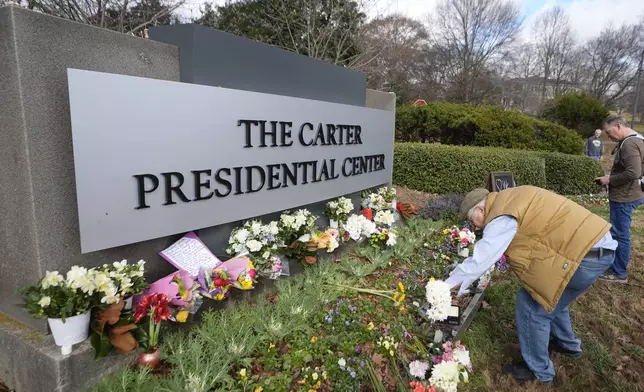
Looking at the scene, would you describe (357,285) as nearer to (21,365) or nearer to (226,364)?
(226,364)

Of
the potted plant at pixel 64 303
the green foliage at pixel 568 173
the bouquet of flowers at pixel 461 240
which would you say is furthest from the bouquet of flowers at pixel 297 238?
the green foliage at pixel 568 173

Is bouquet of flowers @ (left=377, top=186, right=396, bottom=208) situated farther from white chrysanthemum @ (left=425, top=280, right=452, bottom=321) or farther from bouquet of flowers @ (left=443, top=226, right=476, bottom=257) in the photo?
white chrysanthemum @ (left=425, top=280, right=452, bottom=321)

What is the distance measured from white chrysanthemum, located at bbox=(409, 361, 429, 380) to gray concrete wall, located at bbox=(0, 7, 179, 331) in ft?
6.23

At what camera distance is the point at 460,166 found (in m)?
8.13

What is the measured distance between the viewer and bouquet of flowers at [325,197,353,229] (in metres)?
4.28

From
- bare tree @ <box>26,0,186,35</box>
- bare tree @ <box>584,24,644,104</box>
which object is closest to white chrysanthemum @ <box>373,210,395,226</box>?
bare tree @ <box>26,0,186,35</box>

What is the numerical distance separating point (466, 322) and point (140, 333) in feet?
7.36

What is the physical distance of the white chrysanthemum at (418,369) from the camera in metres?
2.22

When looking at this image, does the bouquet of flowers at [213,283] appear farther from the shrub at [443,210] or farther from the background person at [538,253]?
the shrub at [443,210]

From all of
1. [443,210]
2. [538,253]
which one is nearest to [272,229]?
[538,253]

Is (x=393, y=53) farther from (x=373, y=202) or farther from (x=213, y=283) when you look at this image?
(x=213, y=283)

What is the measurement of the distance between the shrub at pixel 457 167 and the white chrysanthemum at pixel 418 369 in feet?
21.0

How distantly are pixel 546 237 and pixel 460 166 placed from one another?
6119 mm

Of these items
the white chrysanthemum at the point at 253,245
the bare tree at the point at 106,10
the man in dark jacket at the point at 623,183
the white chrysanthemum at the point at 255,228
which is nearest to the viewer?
the white chrysanthemum at the point at 253,245
